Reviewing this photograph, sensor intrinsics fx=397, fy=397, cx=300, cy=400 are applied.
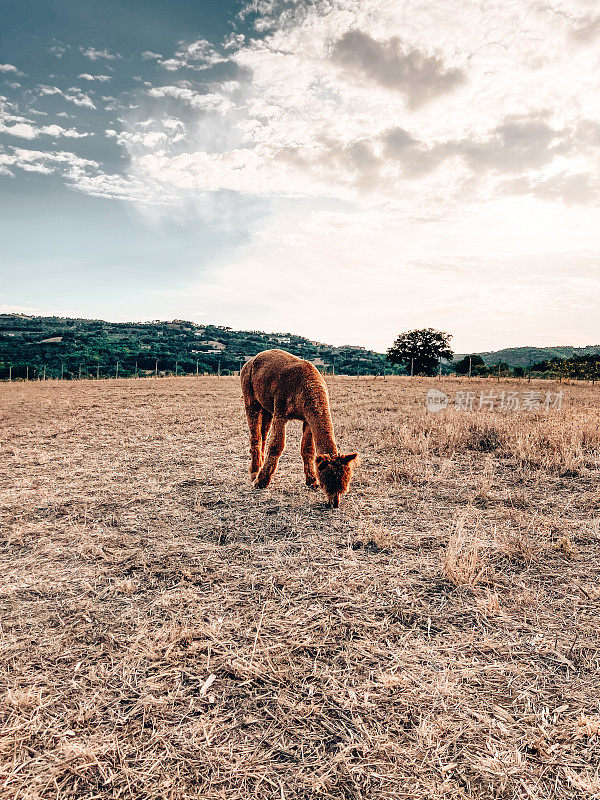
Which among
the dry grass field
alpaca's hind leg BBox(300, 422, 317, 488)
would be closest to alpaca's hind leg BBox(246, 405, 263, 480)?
the dry grass field

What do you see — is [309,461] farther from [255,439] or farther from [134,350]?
[134,350]

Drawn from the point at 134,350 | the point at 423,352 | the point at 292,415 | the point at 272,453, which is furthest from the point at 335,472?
the point at 134,350

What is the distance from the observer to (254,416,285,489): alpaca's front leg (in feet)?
21.9

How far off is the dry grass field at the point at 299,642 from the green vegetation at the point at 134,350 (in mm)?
43724

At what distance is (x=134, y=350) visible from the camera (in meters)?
82.6

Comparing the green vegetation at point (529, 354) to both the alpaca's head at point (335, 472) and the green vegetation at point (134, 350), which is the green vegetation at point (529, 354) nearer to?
the green vegetation at point (134, 350)

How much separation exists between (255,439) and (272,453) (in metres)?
0.76

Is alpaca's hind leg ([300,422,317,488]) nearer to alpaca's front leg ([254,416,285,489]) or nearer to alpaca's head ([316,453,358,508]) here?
alpaca's front leg ([254,416,285,489])

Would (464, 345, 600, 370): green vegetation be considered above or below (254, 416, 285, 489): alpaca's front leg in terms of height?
above

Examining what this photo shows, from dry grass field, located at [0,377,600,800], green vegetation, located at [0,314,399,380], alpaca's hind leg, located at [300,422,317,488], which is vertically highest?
green vegetation, located at [0,314,399,380]

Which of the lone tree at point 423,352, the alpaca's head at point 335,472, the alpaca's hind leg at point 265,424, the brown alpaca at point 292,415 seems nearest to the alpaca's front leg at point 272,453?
the brown alpaca at point 292,415

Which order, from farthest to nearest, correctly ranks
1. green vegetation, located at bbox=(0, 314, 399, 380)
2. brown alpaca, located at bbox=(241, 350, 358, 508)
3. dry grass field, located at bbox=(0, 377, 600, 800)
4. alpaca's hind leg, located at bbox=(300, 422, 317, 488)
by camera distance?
green vegetation, located at bbox=(0, 314, 399, 380) → alpaca's hind leg, located at bbox=(300, 422, 317, 488) → brown alpaca, located at bbox=(241, 350, 358, 508) → dry grass field, located at bbox=(0, 377, 600, 800)

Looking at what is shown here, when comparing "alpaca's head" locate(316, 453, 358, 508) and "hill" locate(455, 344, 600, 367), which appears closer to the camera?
"alpaca's head" locate(316, 453, 358, 508)

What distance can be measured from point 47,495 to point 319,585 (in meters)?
5.23
